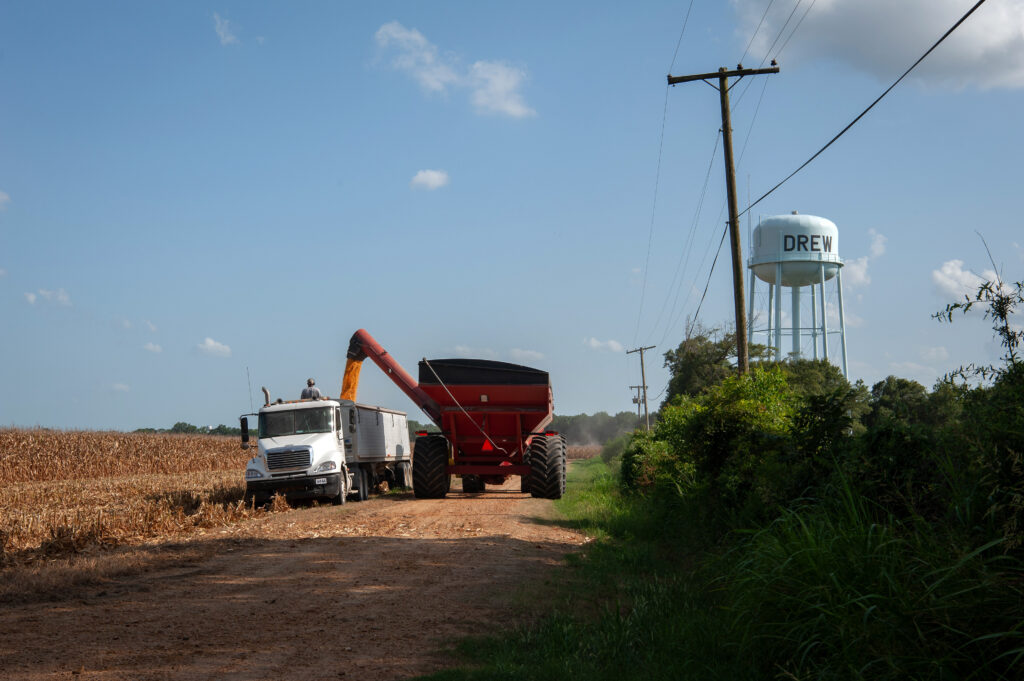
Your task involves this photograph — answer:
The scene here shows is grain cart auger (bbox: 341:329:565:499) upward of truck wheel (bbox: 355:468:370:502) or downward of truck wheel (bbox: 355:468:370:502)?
upward

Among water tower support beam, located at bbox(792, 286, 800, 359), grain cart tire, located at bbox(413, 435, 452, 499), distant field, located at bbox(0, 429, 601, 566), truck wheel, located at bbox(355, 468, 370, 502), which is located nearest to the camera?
distant field, located at bbox(0, 429, 601, 566)

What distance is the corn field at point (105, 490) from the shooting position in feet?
44.7

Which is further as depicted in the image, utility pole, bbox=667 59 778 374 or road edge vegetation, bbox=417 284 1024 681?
utility pole, bbox=667 59 778 374

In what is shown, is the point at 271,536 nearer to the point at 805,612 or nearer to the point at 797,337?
the point at 805,612

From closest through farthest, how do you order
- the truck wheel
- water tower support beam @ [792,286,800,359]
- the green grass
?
1. the green grass
2. the truck wheel
3. water tower support beam @ [792,286,800,359]

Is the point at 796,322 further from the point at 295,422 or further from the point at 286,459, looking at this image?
the point at 286,459

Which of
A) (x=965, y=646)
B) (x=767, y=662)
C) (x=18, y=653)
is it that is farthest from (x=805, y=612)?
(x=18, y=653)

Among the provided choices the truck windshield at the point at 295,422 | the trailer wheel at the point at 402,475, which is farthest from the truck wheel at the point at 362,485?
the trailer wheel at the point at 402,475

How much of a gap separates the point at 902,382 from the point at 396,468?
35061 millimetres

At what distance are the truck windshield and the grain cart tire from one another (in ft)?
8.14

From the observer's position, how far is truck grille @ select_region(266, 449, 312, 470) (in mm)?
20297

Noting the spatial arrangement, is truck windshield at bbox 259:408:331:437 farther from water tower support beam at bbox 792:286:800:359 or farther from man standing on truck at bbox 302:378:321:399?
water tower support beam at bbox 792:286:800:359

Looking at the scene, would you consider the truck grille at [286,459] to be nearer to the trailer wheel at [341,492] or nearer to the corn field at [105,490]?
the trailer wheel at [341,492]

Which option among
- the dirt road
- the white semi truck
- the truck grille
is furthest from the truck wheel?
the dirt road
